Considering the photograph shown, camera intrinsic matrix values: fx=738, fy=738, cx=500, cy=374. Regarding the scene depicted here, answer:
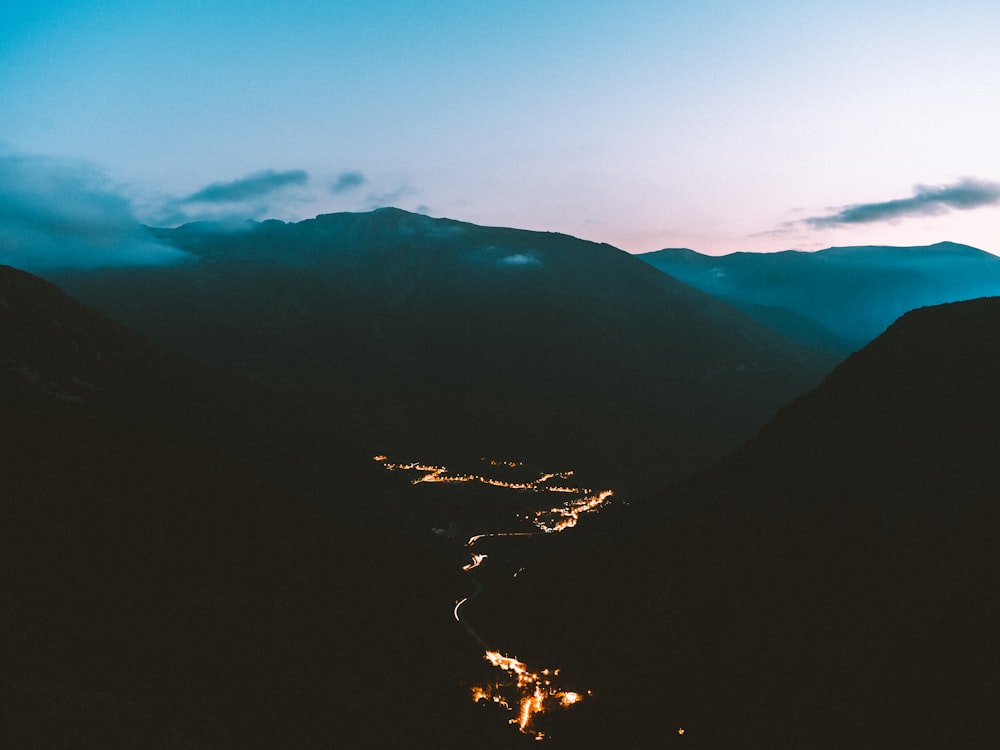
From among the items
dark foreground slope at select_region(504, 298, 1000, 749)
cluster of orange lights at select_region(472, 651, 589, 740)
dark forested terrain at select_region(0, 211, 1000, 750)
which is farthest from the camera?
cluster of orange lights at select_region(472, 651, 589, 740)

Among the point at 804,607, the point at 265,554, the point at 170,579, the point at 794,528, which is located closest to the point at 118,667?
the point at 170,579

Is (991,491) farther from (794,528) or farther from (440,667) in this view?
(440,667)

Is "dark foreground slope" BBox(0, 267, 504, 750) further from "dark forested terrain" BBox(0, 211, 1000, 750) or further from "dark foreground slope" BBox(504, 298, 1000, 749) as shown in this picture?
"dark foreground slope" BBox(504, 298, 1000, 749)

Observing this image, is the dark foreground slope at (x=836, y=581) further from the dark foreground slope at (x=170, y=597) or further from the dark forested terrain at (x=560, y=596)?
the dark foreground slope at (x=170, y=597)

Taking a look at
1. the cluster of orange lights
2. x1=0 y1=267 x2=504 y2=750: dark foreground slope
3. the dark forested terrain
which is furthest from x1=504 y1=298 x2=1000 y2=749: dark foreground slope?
x1=0 y1=267 x2=504 y2=750: dark foreground slope

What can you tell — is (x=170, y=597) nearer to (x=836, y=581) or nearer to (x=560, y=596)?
(x=560, y=596)

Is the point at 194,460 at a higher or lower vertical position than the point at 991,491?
higher
